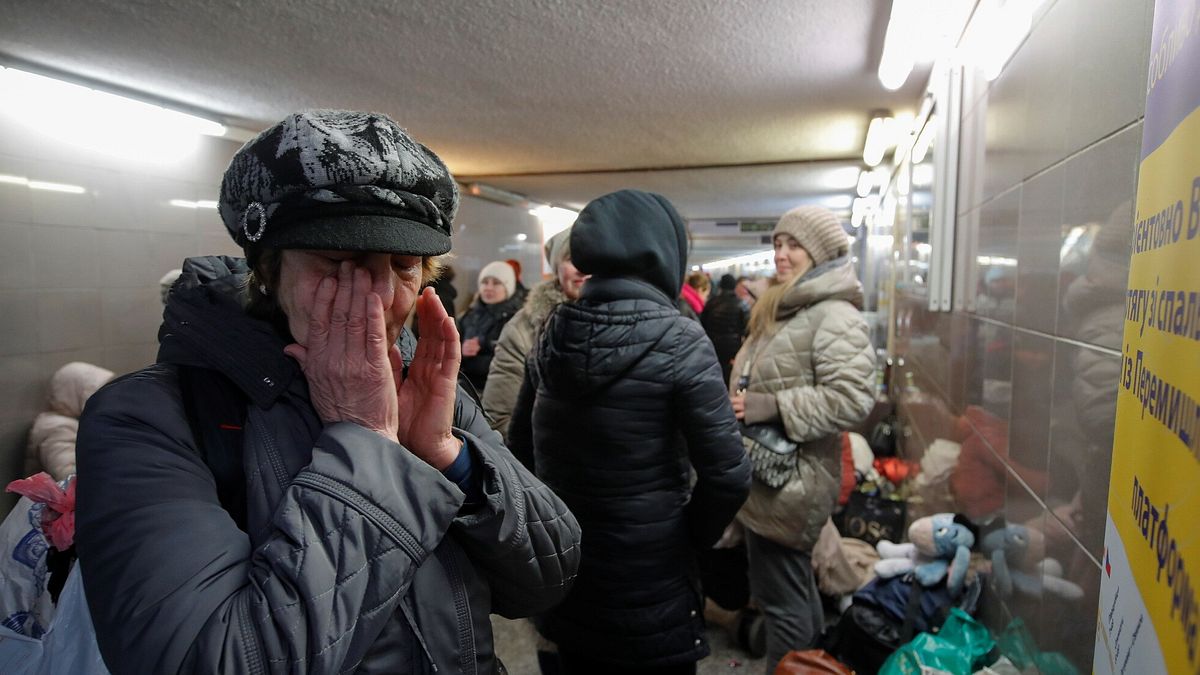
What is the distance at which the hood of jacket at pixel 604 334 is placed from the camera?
1756 millimetres

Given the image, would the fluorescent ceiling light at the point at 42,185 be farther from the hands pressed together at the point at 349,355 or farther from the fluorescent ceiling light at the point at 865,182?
the fluorescent ceiling light at the point at 865,182

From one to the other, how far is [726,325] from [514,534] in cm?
518

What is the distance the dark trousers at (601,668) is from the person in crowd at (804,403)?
0.70 meters

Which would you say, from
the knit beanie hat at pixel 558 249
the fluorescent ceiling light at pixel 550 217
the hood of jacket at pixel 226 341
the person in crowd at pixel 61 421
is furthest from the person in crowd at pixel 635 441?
the fluorescent ceiling light at pixel 550 217

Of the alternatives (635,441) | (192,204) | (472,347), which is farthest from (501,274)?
(635,441)

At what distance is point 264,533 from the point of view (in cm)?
82

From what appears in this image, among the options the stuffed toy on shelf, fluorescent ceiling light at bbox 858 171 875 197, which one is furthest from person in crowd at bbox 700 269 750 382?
the stuffed toy on shelf

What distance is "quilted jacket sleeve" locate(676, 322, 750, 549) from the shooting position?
1763mm

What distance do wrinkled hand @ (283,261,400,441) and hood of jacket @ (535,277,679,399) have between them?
92cm

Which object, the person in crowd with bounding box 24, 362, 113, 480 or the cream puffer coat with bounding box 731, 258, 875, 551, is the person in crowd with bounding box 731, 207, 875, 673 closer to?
the cream puffer coat with bounding box 731, 258, 875, 551

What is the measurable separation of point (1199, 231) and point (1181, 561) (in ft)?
0.90

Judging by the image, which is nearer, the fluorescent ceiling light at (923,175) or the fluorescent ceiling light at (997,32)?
the fluorescent ceiling light at (997,32)

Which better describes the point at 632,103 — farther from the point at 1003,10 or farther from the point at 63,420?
the point at 63,420

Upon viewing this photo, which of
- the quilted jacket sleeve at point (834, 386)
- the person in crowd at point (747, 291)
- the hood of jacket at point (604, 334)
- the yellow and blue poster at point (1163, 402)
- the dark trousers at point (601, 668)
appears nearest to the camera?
the yellow and blue poster at point (1163, 402)
